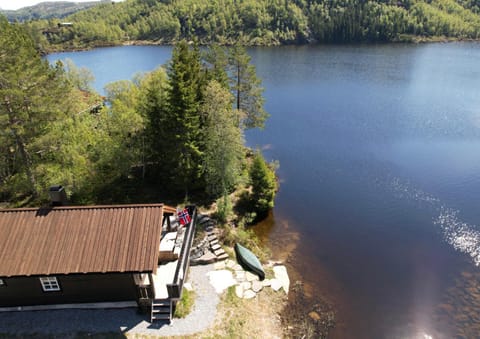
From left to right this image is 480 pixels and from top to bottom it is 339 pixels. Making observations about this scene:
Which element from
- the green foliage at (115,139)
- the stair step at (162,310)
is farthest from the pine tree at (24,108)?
the stair step at (162,310)

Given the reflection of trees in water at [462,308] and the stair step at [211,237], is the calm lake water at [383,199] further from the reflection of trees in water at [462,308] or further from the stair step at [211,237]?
the stair step at [211,237]

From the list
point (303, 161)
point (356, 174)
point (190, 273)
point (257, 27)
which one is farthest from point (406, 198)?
point (257, 27)

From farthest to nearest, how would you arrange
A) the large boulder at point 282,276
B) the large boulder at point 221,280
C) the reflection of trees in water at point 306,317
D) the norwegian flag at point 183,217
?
→ the norwegian flag at point 183,217 < the large boulder at point 282,276 < the large boulder at point 221,280 < the reflection of trees in water at point 306,317

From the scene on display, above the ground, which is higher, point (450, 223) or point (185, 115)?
point (185, 115)

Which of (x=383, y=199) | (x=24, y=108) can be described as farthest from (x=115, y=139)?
(x=383, y=199)

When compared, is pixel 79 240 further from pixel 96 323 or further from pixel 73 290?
pixel 96 323
